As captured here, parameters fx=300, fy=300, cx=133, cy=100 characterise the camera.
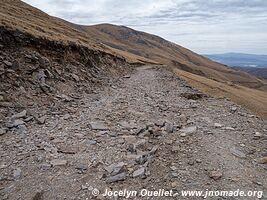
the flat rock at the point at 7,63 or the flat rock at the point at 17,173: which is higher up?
the flat rock at the point at 7,63

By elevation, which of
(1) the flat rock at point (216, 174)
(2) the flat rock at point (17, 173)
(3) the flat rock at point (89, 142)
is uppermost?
(1) the flat rock at point (216, 174)

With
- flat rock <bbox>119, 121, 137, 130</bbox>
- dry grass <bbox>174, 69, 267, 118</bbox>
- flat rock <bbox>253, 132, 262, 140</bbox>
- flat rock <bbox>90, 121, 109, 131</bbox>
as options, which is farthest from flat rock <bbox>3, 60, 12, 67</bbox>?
dry grass <bbox>174, 69, 267, 118</bbox>

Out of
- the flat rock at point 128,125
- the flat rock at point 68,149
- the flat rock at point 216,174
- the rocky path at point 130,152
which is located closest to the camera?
the rocky path at point 130,152

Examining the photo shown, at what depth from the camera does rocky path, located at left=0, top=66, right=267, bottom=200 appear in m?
10.6

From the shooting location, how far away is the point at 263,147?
1387cm

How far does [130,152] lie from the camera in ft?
42.4

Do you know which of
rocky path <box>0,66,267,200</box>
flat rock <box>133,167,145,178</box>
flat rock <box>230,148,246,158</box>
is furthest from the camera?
flat rock <box>230,148,246,158</box>

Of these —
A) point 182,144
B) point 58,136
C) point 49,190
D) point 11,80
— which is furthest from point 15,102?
point 182,144

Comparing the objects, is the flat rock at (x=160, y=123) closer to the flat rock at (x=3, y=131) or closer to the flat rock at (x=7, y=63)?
the flat rock at (x=3, y=131)

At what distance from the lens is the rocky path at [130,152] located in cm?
1062

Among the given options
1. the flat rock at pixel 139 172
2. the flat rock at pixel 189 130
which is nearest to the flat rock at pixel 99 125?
the flat rock at pixel 189 130

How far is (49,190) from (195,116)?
419 inches
